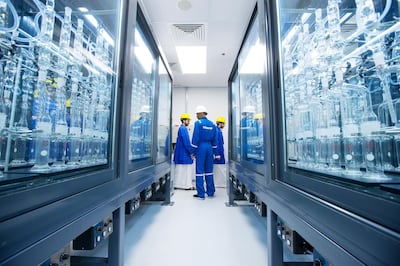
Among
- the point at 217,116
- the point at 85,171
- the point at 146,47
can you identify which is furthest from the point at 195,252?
the point at 217,116

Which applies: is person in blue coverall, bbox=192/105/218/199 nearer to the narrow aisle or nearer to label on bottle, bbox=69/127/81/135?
the narrow aisle

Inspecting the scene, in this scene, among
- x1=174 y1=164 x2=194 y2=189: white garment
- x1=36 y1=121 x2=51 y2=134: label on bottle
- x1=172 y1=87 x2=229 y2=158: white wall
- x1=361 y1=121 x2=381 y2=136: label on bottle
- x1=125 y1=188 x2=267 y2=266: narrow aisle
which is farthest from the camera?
x1=172 y1=87 x2=229 y2=158: white wall

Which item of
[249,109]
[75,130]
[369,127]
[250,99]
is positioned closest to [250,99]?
[250,99]

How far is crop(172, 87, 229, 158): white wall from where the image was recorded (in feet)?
17.4

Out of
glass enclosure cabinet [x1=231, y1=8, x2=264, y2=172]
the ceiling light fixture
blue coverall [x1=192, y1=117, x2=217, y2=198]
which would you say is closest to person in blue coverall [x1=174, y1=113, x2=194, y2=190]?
blue coverall [x1=192, y1=117, x2=217, y2=198]

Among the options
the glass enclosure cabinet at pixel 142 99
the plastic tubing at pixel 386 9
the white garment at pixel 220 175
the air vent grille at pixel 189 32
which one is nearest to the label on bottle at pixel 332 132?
the plastic tubing at pixel 386 9

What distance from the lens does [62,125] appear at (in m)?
0.96

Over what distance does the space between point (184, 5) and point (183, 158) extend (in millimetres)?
2713

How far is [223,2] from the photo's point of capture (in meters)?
2.35

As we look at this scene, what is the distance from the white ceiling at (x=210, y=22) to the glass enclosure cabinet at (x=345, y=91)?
1359 millimetres

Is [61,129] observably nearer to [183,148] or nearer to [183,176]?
[183,148]

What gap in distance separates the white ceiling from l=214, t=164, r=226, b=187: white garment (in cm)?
226

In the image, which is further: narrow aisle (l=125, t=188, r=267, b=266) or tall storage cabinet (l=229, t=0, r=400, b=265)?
narrow aisle (l=125, t=188, r=267, b=266)

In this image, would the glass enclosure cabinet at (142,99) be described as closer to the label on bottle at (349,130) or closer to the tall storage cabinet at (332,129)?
the tall storage cabinet at (332,129)
